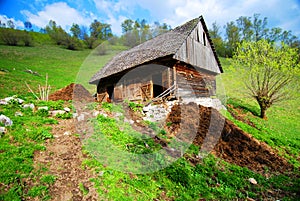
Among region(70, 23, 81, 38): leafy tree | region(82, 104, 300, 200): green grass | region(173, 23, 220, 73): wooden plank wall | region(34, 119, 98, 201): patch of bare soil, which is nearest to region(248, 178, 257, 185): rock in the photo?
region(82, 104, 300, 200): green grass

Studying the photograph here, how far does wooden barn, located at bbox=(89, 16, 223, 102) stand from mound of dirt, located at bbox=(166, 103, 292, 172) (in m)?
2.25

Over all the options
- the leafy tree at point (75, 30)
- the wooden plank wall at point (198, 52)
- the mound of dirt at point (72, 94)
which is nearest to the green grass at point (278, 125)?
the wooden plank wall at point (198, 52)

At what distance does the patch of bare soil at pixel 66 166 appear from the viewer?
341 centimetres

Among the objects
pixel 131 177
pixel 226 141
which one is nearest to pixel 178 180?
pixel 131 177

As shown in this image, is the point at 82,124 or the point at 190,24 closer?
the point at 82,124

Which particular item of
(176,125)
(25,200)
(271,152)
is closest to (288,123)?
(271,152)

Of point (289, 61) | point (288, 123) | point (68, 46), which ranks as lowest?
point (288, 123)

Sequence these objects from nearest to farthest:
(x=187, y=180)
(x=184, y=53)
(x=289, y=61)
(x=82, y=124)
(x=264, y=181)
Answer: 1. (x=187, y=180)
2. (x=264, y=181)
3. (x=82, y=124)
4. (x=184, y=53)
5. (x=289, y=61)

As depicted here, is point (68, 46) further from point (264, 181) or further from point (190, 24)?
point (264, 181)

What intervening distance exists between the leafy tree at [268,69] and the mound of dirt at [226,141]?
767cm

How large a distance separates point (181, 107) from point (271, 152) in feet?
13.9

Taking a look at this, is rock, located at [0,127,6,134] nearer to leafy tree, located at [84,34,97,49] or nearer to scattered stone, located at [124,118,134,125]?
scattered stone, located at [124,118,134,125]

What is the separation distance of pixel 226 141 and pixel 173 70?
5.27 m

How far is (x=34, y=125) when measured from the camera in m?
5.88
